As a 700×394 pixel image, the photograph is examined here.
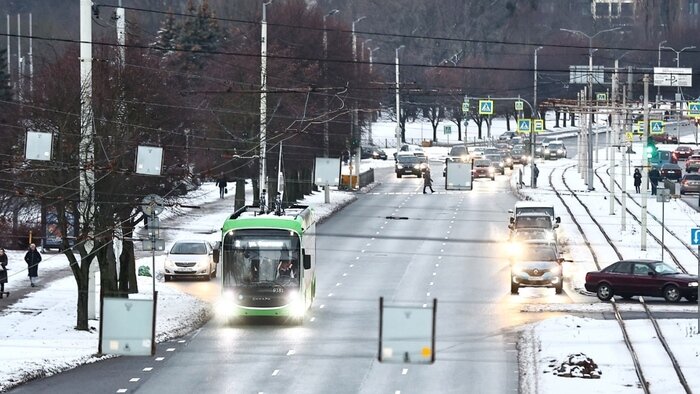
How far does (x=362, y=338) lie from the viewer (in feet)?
Answer: 127

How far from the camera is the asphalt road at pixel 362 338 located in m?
32.3

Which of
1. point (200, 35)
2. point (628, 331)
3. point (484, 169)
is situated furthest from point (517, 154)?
point (628, 331)

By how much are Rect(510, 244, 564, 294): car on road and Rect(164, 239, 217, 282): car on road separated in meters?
10.0

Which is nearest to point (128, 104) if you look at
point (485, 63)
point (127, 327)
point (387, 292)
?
point (387, 292)

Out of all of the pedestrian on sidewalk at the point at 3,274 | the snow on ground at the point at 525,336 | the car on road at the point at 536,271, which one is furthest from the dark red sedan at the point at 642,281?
the pedestrian on sidewalk at the point at 3,274

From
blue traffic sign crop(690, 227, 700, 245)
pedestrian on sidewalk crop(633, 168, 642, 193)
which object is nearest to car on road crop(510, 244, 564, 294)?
blue traffic sign crop(690, 227, 700, 245)

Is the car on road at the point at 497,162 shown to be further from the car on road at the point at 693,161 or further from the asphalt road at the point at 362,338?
the asphalt road at the point at 362,338

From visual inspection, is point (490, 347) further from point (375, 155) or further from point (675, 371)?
point (375, 155)

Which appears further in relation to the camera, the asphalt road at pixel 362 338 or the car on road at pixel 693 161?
the car on road at pixel 693 161

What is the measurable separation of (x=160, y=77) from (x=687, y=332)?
20575 mm

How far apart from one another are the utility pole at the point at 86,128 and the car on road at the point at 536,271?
13432mm

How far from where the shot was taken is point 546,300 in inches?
1850

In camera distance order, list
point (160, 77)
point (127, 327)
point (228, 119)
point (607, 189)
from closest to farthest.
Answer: point (127, 327) → point (160, 77) → point (228, 119) → point (607, 189)

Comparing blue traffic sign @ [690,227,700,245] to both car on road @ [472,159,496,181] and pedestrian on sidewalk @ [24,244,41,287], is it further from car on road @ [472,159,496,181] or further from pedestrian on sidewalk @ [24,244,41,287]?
car on road @ [472,159,496,181]
